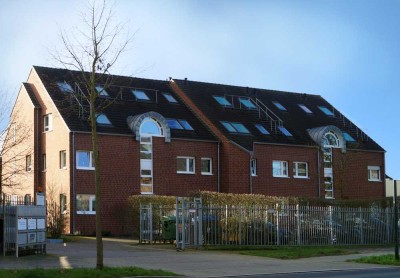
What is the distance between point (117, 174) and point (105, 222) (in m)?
2.85

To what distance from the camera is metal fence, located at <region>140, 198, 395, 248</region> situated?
89.2ft

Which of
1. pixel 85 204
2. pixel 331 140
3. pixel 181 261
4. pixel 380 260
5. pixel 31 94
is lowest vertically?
pixel 380 260

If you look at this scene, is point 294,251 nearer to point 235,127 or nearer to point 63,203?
point 63,203

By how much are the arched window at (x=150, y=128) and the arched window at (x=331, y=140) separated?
495 inches

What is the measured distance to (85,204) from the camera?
36.4 m

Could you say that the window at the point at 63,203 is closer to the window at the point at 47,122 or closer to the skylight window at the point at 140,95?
the window at the point at 47,122

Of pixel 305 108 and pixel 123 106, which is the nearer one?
pixel 123 106

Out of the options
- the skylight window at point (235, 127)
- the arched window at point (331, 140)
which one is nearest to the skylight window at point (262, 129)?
the skylight window at point (235, 127)

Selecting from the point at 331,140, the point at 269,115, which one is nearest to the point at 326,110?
the point at 331,140

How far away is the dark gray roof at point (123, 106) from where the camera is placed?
1469 inches

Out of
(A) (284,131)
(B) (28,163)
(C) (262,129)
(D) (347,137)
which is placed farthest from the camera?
(D) (347,137)

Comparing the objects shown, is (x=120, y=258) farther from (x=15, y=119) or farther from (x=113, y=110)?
(x=15, y=119)

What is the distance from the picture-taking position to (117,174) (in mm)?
37938

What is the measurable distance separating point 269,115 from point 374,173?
909 cm
